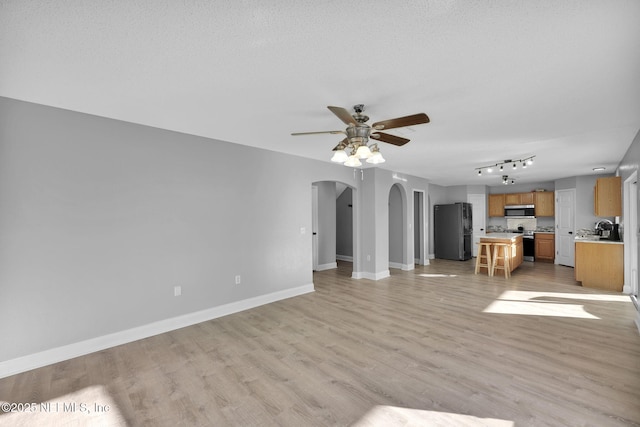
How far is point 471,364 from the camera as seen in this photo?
8.75ft

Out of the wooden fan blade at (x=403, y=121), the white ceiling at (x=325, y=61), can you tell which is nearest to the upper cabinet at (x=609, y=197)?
the white ceiling at (x=325, y=61)

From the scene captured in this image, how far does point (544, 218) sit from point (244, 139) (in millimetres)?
9452

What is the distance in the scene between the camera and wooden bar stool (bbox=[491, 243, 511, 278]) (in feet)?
20.4

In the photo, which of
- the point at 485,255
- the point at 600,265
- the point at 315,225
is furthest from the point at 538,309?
the point at 315,225

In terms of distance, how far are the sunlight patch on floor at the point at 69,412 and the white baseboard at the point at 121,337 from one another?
0.52 meters

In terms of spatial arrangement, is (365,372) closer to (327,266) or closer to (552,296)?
(552,296)

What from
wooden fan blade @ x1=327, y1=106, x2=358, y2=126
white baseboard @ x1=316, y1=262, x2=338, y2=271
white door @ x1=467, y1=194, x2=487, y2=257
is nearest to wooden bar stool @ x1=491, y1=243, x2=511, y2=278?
white door @ x1=467, y1=194, x2=487, y2=257

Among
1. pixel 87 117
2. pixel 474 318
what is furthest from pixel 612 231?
pixel 87 117

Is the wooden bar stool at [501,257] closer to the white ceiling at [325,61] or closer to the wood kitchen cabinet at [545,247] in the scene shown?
the wood kitchen cabinet at [545,247]

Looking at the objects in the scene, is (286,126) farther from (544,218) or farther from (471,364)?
(544,218)

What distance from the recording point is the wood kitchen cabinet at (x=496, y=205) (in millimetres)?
9445

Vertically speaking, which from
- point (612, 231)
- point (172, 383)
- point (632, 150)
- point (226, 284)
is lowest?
point (172, 383)

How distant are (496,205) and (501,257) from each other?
368 centimetres

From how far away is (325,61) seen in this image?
1999mm
